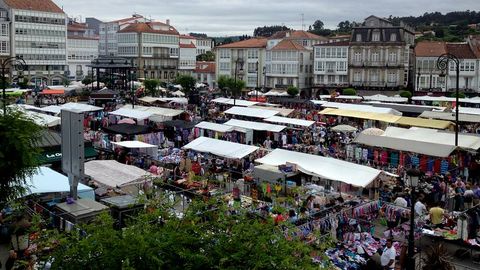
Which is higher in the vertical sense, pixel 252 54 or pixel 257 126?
pixel 252 54

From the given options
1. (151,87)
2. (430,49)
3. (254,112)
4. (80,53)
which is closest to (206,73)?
(80,53)

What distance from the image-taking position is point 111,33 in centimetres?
10756

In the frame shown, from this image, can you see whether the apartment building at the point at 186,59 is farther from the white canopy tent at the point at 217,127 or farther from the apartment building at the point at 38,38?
the white canopy tent at the point at 217,127

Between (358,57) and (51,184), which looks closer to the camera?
(51,184)

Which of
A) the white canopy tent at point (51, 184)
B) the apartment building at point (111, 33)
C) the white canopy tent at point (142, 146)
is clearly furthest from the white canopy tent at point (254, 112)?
the apartment building at point (111, 33)

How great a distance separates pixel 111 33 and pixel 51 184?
96.5 m

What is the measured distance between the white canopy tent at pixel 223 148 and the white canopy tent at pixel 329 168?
1.56m

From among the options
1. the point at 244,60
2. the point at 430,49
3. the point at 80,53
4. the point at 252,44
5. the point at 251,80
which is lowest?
the point at 251,80

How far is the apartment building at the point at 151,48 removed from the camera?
9494cm

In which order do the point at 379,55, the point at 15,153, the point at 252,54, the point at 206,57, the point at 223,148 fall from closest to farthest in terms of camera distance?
the point at 15,153 < the point at 223,148 < the point at 379,55 < the point at 252,54 < the point at 206,57

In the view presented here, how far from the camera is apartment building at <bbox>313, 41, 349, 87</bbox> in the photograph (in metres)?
72.6

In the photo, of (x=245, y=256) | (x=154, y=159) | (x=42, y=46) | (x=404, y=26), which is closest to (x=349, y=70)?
(x=404, y=26)

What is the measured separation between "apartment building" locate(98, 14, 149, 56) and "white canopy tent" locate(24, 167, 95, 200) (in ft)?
297

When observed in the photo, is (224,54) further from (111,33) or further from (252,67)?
(111,33)
